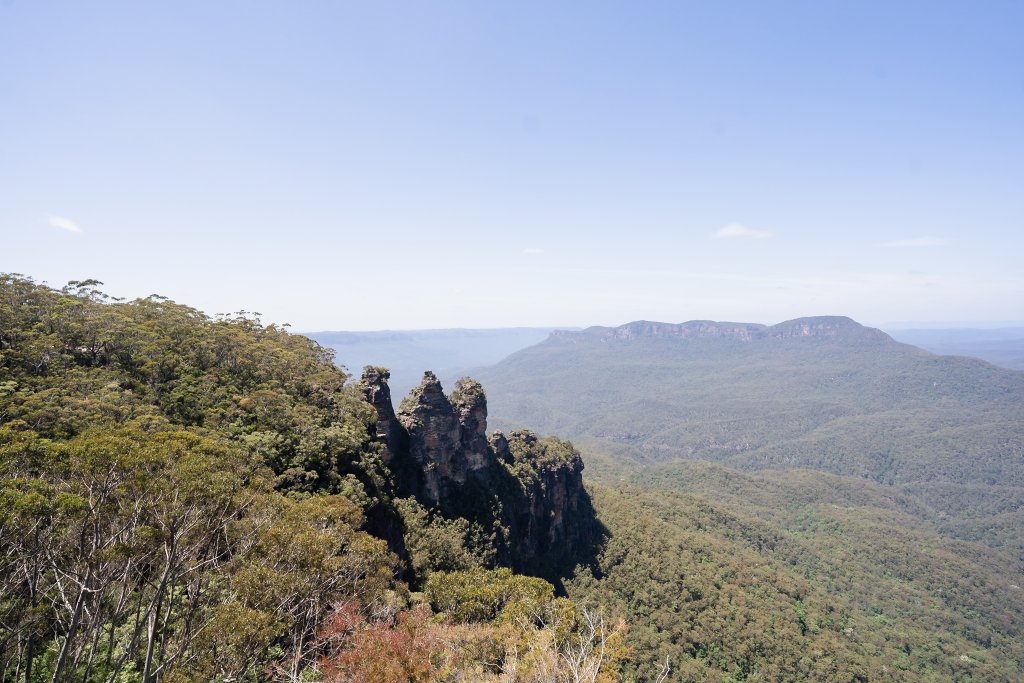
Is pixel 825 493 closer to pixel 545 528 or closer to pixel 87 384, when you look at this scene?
pixel 545 528

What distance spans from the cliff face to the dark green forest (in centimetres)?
32

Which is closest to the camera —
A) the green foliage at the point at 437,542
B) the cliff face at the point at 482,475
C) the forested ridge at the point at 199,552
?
the forested ridge at the point at 199,552

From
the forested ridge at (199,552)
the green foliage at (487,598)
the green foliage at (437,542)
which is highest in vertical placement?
the forested ridge at (199,552)

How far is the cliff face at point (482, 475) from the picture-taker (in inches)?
1817

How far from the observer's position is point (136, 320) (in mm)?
40594

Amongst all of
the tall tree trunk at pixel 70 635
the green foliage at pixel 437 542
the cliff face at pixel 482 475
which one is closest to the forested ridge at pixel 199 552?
the tall tree trunk at pixel 70 635

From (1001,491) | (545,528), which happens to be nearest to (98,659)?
(545,528)

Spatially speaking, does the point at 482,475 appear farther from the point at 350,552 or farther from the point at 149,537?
the point at 149,537

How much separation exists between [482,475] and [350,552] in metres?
35.4

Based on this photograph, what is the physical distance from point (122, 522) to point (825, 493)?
173235 mm

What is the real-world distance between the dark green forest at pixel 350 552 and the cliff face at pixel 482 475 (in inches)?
12.6

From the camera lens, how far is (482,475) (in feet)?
176

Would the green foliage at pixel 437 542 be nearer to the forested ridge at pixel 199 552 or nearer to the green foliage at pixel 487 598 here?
the forested ridge at pixel 199 552

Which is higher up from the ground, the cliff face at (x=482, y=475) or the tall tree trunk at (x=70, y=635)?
the tall tree trunk at (x=70, y=635)
